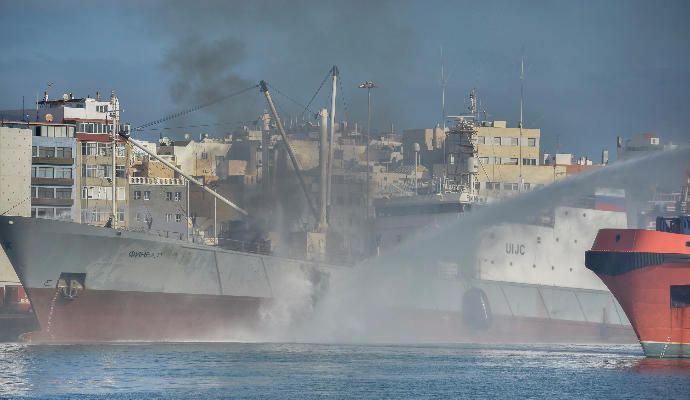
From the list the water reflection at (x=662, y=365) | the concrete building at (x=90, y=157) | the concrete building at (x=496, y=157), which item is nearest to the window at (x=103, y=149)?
the concrete building at (x=90, y=157)

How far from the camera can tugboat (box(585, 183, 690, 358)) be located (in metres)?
82.2

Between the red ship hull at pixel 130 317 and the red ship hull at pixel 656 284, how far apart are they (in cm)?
2434

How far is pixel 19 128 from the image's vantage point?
135125 millimetres

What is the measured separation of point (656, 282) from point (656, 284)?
A: 0.13 meters

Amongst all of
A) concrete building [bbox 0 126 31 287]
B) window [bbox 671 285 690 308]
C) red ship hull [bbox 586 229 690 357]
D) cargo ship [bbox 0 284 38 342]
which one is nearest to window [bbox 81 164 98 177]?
concrete building [bbox 0 126 31 287]

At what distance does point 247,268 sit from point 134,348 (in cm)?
1230

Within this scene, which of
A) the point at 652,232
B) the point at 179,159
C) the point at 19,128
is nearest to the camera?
the point at 652,232

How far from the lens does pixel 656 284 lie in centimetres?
8312

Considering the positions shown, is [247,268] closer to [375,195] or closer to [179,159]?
[375,195]

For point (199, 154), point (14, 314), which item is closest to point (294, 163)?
point (14, 314)

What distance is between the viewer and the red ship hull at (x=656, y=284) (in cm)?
8219

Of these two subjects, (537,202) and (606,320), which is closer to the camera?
(537,202)

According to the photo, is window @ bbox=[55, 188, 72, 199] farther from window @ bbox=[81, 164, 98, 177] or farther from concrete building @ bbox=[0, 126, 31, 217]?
concrete building @ bbox=[0, 126, 31, 217]

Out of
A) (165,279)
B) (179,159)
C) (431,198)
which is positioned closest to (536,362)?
(165,279)
